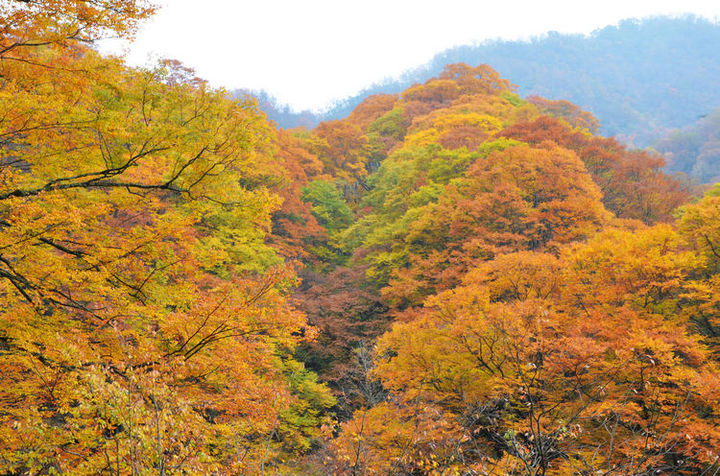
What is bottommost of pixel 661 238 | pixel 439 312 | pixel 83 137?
pixel 439 312

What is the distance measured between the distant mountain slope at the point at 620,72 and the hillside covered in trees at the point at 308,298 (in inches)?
2346

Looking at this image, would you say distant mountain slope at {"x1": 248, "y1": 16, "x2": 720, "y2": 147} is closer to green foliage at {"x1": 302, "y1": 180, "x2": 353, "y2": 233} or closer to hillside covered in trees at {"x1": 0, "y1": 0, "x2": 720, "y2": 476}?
green foliage at {"x1": 302, "y1": 180, "x2": 353, "y2": 233}

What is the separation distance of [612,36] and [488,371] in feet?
396

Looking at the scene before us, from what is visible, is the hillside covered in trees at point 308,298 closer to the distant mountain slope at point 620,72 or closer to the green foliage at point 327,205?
the green foliage at point 327,205

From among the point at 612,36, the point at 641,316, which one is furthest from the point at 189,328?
the point at 612,36

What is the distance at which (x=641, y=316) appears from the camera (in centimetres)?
1061

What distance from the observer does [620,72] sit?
88.0m

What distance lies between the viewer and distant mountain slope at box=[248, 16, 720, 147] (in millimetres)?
74750

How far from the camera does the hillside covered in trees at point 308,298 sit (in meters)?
4.75

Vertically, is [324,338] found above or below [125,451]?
below

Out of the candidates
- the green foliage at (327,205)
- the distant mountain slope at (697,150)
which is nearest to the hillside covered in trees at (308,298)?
the green foliage at (327,205)

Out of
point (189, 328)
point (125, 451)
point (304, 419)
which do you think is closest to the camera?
point (125, 451)

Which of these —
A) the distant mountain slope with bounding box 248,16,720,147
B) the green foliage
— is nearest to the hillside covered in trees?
the green foliage

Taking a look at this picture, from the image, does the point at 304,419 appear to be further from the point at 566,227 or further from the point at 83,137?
the point at 566,227
